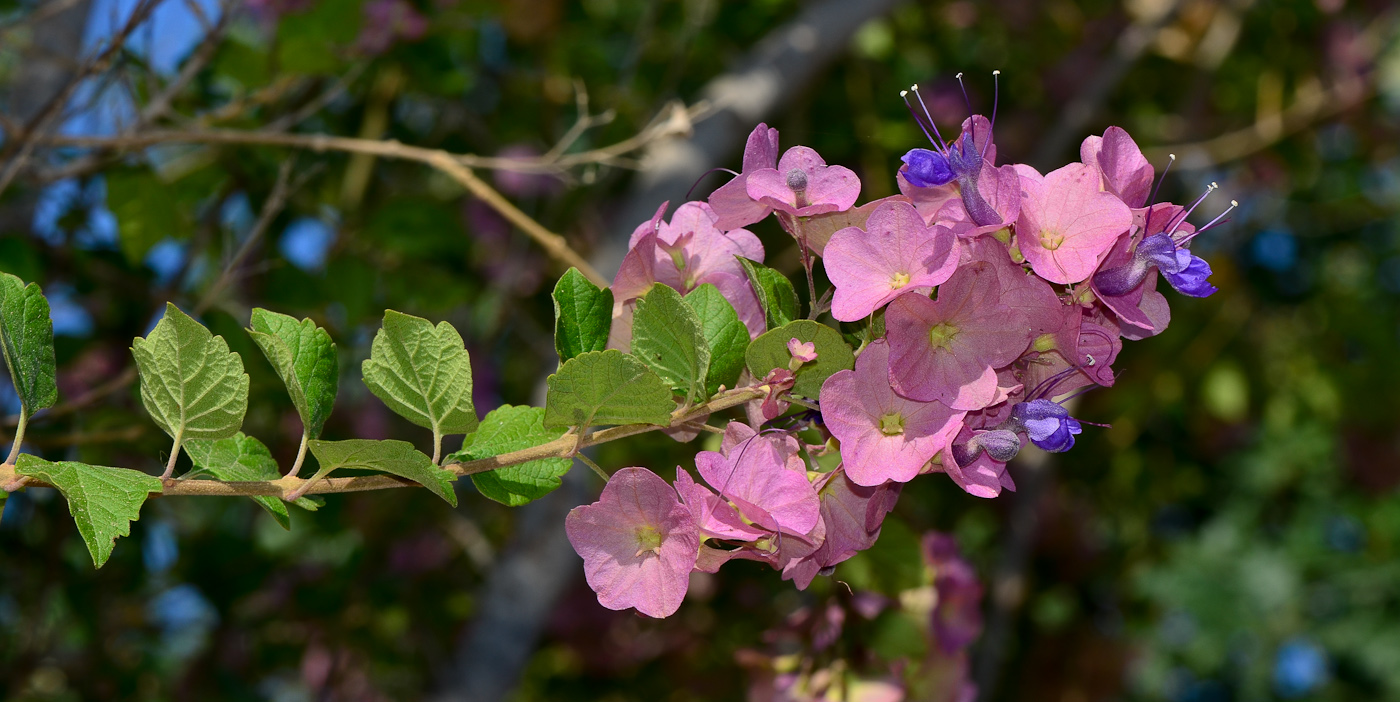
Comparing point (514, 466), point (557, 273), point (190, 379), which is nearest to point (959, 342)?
point (514, 466)

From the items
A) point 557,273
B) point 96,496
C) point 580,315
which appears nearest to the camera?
point 96,496

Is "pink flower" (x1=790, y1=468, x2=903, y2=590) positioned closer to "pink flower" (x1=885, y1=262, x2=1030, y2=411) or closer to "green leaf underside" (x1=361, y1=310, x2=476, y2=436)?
"pink flower" (x1=885, y1=262, x2=1030, y2=411)

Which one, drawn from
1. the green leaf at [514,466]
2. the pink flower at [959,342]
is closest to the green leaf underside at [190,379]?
the green leaf at [514,466]

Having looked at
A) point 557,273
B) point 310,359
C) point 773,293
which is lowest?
point 557,273

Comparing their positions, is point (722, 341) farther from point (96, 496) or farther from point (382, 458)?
point (96, 496)

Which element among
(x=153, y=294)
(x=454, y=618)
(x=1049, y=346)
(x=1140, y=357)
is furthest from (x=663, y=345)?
(x=1140, y=357)

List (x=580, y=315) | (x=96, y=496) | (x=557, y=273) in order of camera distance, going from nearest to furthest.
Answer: (x=96, y=496), (x=580, y=315), (x=557, y=273)
